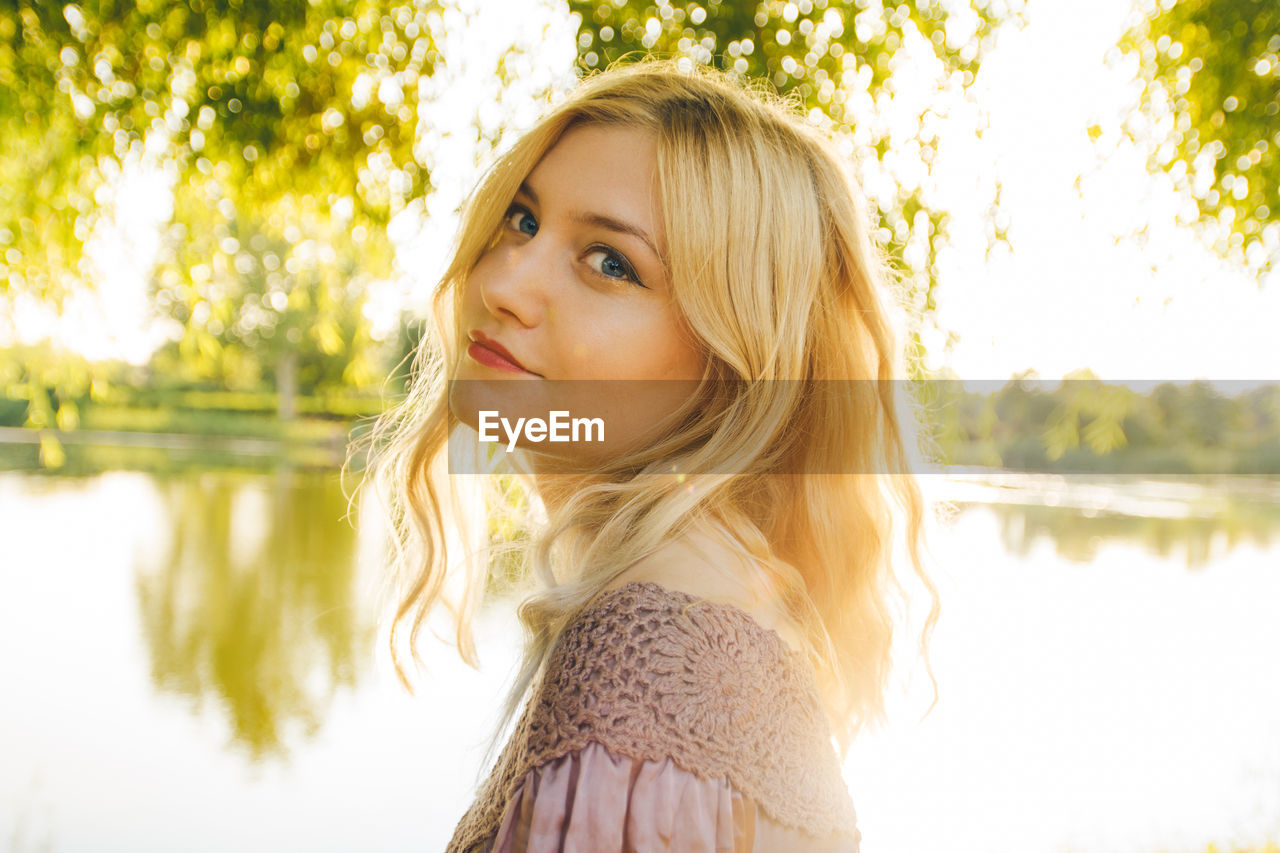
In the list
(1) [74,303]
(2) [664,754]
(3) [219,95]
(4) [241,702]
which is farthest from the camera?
(4) [241,702]

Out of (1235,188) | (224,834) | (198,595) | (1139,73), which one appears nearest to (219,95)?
(1139,73)

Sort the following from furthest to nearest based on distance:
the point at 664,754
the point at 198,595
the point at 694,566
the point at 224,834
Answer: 1. the point at 198,595
2. the point at 224,834
3. the point at 694,566
4. the point at 664,754

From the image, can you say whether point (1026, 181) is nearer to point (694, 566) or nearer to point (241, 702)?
point (694, 566)

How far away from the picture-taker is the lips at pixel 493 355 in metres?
0.80

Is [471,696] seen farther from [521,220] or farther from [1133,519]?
[1133,519]

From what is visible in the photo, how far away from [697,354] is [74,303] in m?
2.41

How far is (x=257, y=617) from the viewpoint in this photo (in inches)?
319

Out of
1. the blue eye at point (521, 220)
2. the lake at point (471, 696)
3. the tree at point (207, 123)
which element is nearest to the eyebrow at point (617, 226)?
the blue eye at point (521, 220)

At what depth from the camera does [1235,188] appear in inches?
96.5

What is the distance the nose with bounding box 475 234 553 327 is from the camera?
785mm

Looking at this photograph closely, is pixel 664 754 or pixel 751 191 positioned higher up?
pixel 751 191

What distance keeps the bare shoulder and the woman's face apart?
169 mm

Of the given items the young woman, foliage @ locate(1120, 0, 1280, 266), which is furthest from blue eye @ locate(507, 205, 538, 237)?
foliage @ locate(1120, 0, 1280, 266)

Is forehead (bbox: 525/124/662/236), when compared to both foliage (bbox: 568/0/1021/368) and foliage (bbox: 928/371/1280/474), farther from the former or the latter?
foliage (bbox: 568/0/1021/368)
